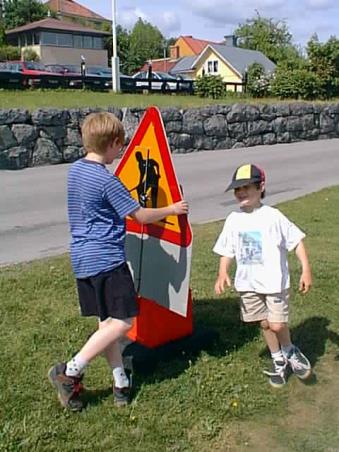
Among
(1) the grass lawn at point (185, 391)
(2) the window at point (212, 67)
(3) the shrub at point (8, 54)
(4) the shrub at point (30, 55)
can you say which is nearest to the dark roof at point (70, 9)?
(4) the shrub at point (30, 55)

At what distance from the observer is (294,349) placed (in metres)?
3.86

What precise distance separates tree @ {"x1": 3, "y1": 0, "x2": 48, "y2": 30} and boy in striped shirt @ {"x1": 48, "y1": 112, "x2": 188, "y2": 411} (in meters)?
100

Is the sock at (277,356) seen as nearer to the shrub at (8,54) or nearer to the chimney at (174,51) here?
the shrub at (8,54)

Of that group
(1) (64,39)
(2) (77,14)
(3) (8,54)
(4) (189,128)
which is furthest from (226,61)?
(2) (77,14)

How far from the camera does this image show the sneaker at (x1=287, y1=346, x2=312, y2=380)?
12.3ft

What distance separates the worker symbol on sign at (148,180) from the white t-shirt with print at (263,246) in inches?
19.8

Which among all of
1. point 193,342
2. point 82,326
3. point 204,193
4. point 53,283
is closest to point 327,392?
Result: point 193,342

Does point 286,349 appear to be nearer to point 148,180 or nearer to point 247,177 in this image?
point 247,177

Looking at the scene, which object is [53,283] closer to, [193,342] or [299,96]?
[193,342]

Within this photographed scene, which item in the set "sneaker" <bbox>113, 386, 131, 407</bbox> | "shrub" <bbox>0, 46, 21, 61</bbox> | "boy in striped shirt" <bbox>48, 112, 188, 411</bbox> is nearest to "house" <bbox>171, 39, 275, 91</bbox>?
"shrub" <bbox>0, 46, 21, 61</bbox>

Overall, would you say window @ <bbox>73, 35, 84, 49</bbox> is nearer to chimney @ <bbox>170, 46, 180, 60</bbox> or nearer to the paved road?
chimney @ <bbox>170, 46, 180, 60</bbox>

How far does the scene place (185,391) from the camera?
363cm

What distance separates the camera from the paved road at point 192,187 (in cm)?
809

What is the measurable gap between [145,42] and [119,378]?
104m
